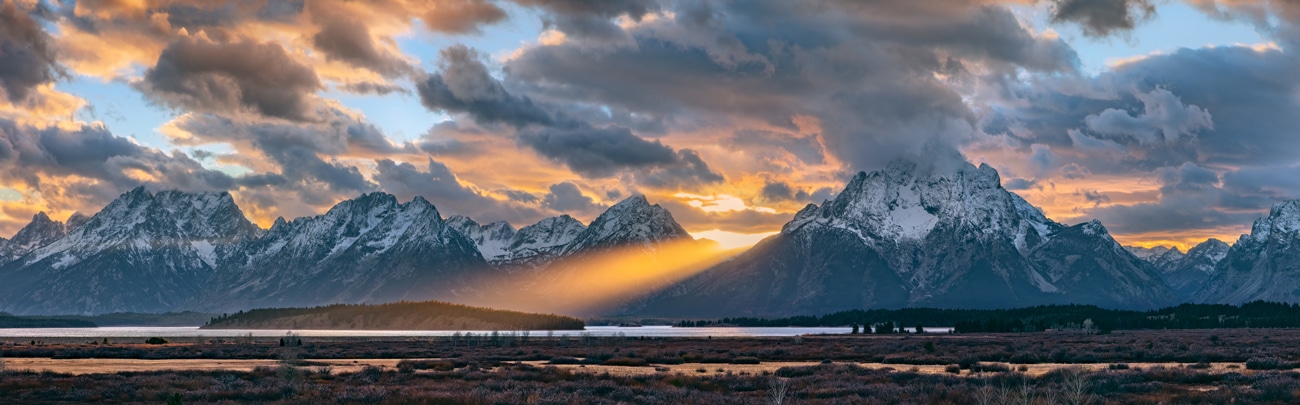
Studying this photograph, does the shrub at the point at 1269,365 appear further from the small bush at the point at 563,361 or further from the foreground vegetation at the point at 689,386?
the small bush at the point at 563,361

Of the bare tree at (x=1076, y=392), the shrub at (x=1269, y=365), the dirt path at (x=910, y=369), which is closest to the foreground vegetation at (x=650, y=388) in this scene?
the bare tree at (x=1076, y=392)

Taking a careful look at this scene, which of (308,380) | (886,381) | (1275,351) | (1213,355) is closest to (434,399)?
(308,380)

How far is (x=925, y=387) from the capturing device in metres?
59.3

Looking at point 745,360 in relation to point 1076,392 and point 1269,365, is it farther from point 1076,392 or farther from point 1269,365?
point 1076,392

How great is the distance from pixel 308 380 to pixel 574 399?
24.3 metres

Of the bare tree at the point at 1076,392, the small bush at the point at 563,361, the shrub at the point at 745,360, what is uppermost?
the small bush at the point at 563,361

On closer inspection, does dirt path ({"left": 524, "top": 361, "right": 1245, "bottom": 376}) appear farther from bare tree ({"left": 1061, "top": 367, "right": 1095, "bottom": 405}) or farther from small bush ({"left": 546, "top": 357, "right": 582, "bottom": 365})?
bare tree ({"left": 1061, "top": 367, "right": 1095, "bottom": 405})

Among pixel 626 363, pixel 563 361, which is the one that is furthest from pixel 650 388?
pixel 563 361

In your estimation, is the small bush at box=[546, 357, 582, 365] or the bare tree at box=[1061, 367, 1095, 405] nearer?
the bare tree at box=[1061, 367, 1095, 405]

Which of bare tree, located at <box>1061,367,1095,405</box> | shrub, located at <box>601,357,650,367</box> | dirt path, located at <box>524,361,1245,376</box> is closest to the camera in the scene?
bare tree, located at <box>1061,367,1095,405</box>

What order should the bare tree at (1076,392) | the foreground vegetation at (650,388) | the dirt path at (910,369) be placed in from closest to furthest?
the bare tree at (1076,392) → the foreground vegetation at (650,388) → the dirt path at (910,369)

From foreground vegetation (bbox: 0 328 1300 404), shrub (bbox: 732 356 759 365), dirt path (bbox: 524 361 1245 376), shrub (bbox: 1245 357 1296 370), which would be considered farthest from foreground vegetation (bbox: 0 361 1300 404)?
shrub (bbox: 732 356 759 365)

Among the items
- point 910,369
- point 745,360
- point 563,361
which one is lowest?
point 910,369

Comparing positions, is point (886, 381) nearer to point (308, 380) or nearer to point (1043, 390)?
point (1043, 390)
